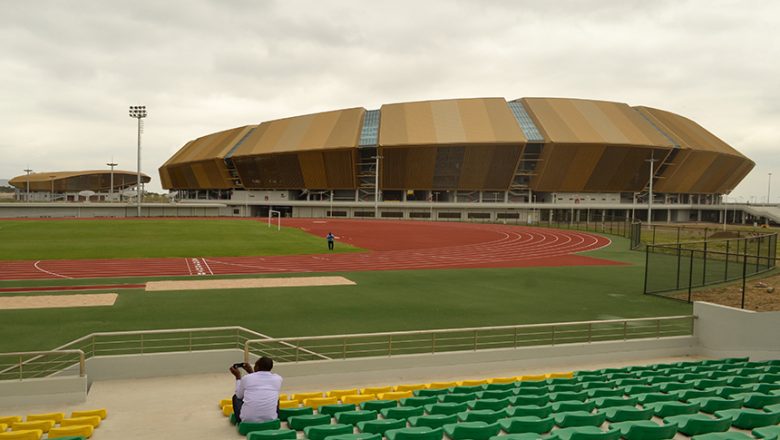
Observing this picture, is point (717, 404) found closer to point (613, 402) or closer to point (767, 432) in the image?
point (613, 402)

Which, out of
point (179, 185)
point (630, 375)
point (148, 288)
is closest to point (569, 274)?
point (630, 375)

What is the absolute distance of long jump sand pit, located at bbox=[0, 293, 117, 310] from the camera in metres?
19.5

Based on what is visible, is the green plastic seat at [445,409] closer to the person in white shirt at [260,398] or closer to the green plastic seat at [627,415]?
the green plastic seat at [627,415]

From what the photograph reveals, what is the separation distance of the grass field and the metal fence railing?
22.6m

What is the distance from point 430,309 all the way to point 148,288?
12.1m

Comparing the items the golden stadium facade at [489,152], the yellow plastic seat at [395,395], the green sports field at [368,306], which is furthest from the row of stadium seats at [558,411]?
the golden stadium facade at [489,152]

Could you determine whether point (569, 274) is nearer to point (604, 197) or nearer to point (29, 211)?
point (604, 197)

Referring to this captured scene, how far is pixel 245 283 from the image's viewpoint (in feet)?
82.8

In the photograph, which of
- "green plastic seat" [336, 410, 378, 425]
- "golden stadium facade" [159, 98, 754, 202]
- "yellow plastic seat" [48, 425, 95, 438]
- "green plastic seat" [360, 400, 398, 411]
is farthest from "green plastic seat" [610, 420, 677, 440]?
"golden stadium facade" [159, 98, 754, 202]

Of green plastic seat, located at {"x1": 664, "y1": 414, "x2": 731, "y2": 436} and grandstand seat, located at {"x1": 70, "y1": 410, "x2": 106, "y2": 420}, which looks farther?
grandstand seat, located at {"x1": 70, "y1": 410, "x2": 106, "y2": 420}

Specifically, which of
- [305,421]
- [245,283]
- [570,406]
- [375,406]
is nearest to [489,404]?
[570,406]

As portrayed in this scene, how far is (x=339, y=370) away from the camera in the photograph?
12.4 metres

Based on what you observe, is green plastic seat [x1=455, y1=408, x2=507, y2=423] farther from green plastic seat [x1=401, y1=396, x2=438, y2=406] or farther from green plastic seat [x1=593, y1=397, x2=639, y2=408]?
green plastic seat [x1=593, y1=397, x2=639, y2=408]

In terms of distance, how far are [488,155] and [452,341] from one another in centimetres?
7074
